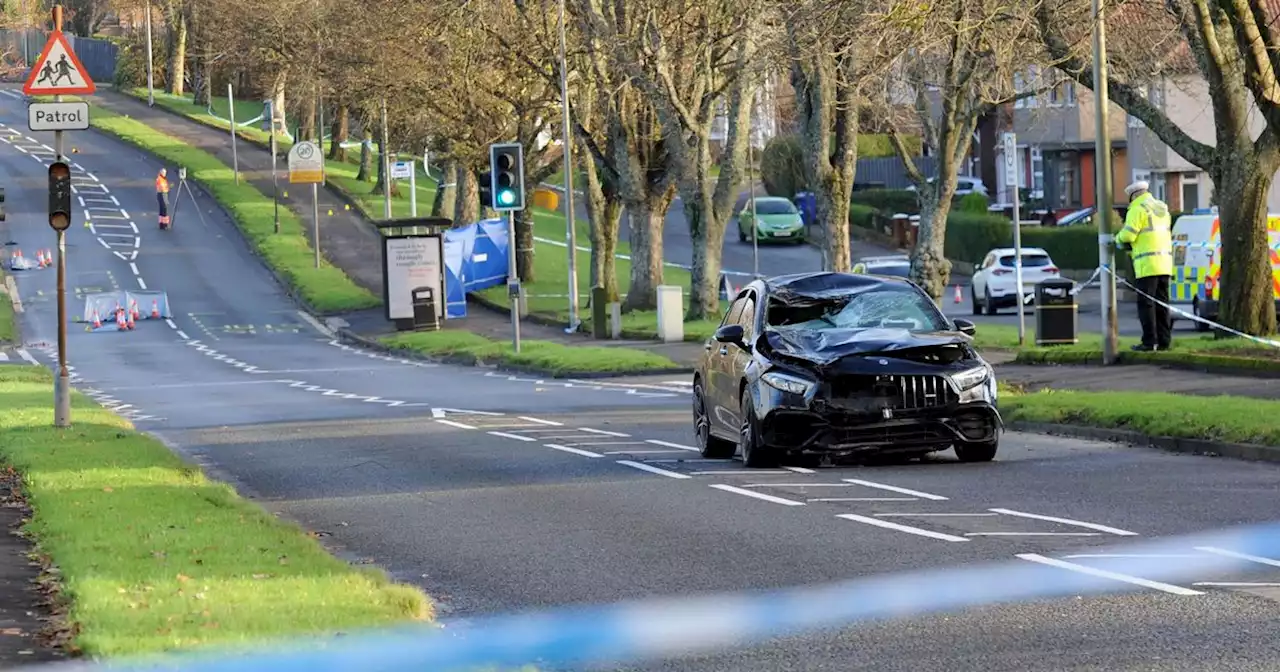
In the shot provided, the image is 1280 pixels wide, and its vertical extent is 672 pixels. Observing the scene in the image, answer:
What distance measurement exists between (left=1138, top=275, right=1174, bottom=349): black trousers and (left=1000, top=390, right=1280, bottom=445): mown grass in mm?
3838

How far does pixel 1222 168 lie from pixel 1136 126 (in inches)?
1684

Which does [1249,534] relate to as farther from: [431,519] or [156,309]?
[156,309]

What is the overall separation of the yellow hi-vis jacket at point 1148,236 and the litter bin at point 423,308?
2658 centimetres

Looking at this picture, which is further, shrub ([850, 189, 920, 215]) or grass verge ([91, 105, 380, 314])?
shrub ([850, 189, 920, 215])

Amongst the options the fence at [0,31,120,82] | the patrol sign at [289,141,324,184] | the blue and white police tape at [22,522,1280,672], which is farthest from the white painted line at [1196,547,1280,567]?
the fence at [0,31,120,82]

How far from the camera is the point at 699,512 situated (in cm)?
1388

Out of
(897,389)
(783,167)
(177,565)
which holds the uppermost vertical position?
(783,167)

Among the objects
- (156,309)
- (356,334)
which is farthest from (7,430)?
(156,309)

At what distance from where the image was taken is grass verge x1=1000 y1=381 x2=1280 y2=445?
55.6 ft

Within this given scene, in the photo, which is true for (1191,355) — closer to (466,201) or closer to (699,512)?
(699,512)

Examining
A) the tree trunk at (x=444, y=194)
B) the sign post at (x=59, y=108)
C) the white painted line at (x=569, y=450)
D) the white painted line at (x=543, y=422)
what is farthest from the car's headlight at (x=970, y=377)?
the tree trunk at (x=444, y=194)

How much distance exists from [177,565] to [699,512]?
12.9 feet

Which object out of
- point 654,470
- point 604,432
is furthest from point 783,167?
point 654,470

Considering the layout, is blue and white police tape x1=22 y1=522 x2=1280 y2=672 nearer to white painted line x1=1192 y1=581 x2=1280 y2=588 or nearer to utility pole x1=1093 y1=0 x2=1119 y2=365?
white painted line x1=1192 y1=581 x2=1280 y2=588
